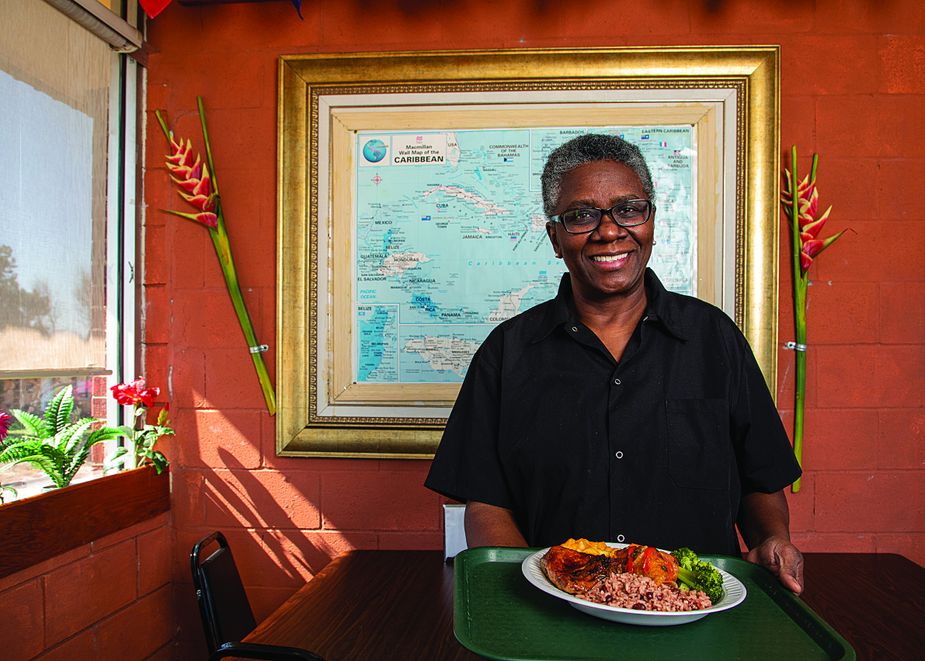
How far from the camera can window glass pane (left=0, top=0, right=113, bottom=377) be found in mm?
1924

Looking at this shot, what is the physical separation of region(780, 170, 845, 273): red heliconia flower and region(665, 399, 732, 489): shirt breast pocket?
0.97 metres

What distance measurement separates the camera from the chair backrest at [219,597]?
165cm

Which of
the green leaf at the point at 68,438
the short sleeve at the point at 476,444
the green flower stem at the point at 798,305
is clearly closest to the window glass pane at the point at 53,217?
the green leaf at the point at 68,438

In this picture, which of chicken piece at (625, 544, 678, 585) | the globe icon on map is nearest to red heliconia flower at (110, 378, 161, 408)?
the globe icon on map

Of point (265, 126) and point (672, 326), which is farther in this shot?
point (265, 126)

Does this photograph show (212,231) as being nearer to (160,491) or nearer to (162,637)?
(160,491)

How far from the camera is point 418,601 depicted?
1.67m

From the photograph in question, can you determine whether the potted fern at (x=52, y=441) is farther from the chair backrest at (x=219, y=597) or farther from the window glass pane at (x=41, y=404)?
the chair backrest at (x=219, y=597)

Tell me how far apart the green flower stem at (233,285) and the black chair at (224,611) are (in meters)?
0.60

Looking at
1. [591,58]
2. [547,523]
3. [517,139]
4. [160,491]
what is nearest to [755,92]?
[591,58]

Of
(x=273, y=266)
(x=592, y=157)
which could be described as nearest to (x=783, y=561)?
(x=592, y=157)

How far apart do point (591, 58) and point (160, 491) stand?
74.2 inches

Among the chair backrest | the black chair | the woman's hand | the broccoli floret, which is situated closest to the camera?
the broccoli floret

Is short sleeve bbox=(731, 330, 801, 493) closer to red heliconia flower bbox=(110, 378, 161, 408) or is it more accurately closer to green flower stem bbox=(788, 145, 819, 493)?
green flower stem bbox=(788, 145, 819, 493)
